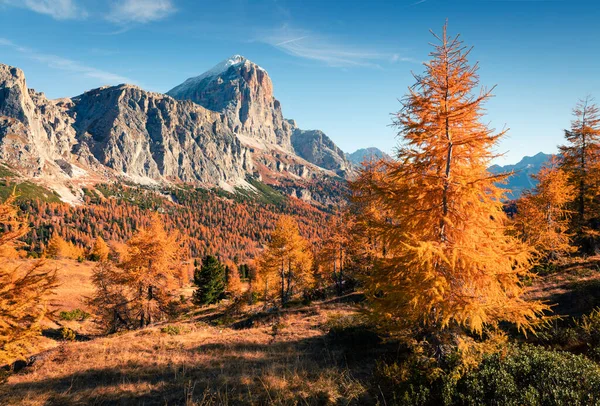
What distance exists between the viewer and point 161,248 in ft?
81.0

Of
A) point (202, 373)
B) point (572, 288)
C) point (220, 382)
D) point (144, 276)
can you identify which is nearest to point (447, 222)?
point (220, 382)

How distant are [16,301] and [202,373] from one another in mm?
6706

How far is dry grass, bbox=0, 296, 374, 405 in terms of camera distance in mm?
7641

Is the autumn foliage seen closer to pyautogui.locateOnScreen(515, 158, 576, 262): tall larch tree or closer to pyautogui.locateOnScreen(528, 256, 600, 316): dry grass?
pyautogui.locateOnScreen(528, 256, 600, 316): dry grass

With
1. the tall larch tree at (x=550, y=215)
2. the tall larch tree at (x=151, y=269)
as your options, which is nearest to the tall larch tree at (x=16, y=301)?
the tall larch tree at (x=151, y=269)

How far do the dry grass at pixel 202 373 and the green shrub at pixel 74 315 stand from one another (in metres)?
25.0

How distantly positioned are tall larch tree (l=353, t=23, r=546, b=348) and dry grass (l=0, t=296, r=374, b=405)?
3.04 metres

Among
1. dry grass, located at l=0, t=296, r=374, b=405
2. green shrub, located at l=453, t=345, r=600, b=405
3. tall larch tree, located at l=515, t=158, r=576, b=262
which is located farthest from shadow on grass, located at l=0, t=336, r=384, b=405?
tall larch tree, located at l=515, t=158, r=576, b=262

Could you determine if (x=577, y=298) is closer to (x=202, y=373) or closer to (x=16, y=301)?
(x=202, y=373)

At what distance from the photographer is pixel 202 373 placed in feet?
33.9

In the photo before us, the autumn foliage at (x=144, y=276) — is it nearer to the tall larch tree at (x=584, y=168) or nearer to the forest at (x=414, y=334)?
the forest at (x=414, y=334)

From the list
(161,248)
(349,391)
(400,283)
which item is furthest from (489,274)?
(161,248)

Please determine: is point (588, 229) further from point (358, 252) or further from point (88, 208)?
point (88, 208)

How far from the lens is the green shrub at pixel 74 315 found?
1290 inches
